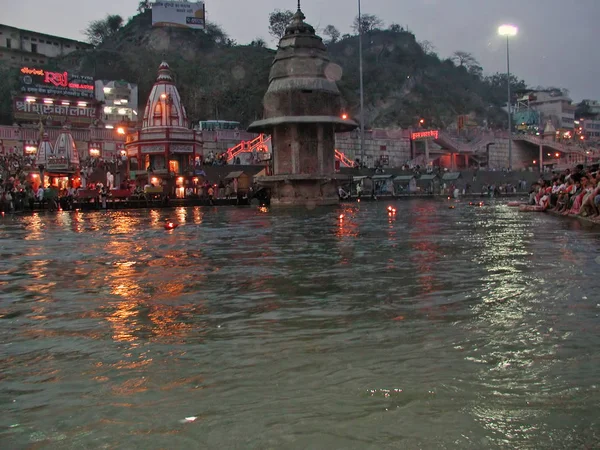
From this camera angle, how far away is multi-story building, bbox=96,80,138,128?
75925mm

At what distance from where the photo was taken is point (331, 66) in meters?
32.9

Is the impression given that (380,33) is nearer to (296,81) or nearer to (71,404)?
(296,81)

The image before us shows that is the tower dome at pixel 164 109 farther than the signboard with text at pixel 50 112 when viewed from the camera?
No

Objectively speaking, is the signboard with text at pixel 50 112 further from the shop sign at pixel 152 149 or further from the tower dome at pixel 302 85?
the tower dome at pixel 302 85

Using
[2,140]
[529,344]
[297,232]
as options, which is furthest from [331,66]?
[2,140]

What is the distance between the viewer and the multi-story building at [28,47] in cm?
8744

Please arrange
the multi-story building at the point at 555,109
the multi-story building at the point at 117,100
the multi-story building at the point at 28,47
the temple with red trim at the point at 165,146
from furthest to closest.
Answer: the multi-story building at the point at 555,109 < the multi-story building at the point at 28,47 < the multi-story building at the point at 117,100 < the temple with red trim at the point at 165,146

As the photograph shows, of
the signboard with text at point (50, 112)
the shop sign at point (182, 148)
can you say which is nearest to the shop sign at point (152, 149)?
the shop sign at point (182, 148)

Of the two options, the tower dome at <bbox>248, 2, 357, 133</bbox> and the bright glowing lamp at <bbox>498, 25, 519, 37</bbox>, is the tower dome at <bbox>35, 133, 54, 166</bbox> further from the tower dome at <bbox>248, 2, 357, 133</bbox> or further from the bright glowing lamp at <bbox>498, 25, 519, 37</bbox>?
the bright glowing lamp at <bbox>498, 25, 519, 37</bbox>

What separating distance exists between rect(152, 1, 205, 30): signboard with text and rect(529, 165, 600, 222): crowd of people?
94334 millimetres

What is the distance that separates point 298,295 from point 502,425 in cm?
355

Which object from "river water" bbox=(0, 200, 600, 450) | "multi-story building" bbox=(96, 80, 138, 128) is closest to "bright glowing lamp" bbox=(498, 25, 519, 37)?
"multi-story building" bbox=(96, 80, 138, 128)

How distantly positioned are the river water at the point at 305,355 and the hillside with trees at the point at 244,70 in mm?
77301

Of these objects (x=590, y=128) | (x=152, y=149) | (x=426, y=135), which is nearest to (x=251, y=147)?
(x=152, y=149)
